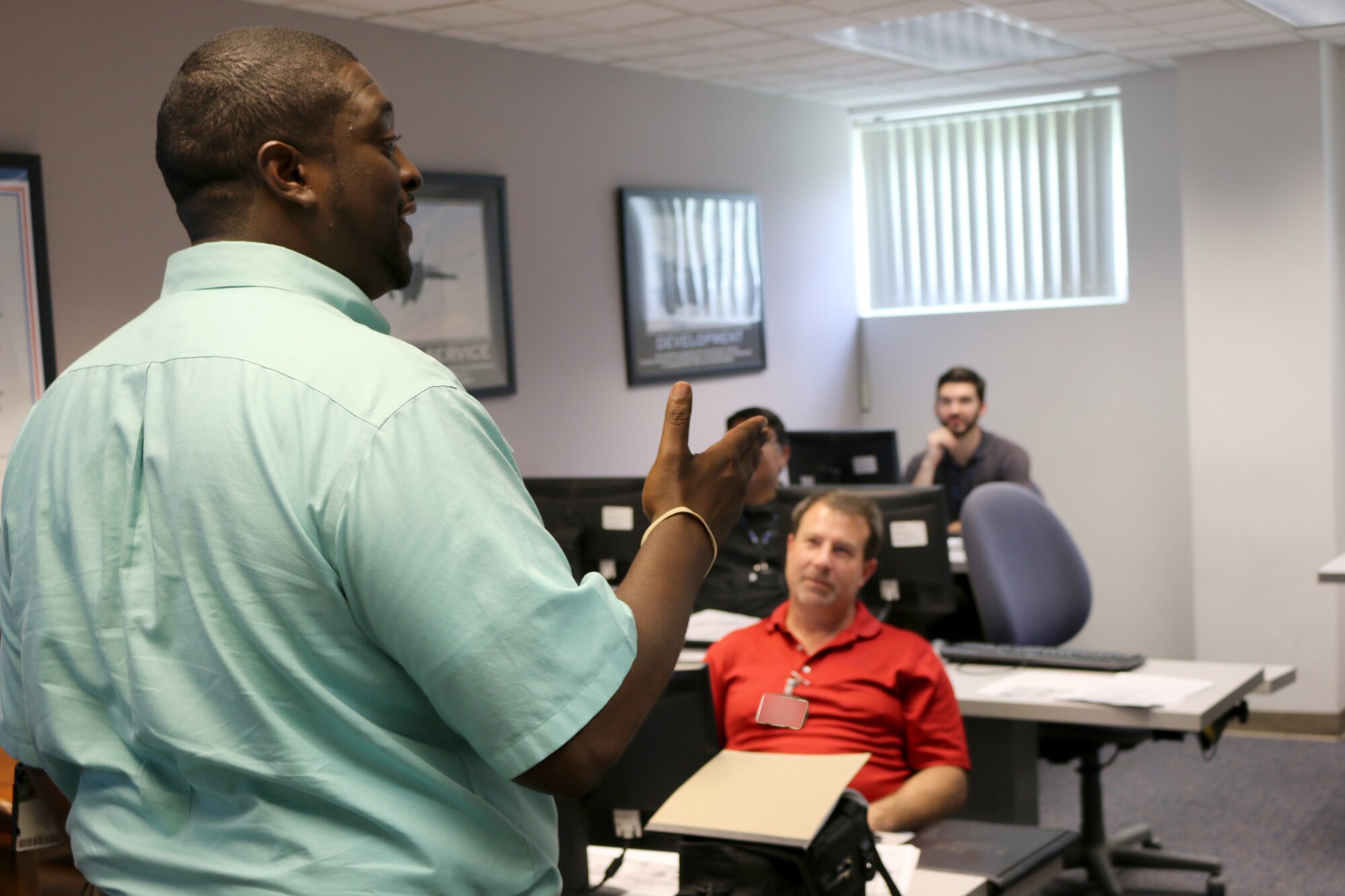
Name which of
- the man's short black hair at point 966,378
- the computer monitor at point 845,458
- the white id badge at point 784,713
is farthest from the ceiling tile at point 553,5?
the white id badge at point 784,713

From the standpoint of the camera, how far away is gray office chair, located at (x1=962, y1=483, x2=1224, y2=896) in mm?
3863

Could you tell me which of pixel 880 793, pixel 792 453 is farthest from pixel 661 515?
pixel 792 453

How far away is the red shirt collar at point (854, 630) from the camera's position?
2.97 m

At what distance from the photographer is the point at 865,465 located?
524cm

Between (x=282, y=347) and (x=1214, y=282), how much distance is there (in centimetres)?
525

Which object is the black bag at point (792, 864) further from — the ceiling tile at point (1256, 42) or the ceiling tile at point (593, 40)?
the ceiling tile at point (1256, 42)

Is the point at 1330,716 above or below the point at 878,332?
below

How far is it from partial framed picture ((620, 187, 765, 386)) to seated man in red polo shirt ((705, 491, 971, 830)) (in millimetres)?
2396

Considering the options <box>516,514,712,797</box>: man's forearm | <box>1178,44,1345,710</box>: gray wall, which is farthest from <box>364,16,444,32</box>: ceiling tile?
<box>516,514,712,797</box>: man's forearm

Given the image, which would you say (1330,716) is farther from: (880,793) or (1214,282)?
(880,793)

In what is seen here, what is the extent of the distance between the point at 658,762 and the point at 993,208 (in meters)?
5.03

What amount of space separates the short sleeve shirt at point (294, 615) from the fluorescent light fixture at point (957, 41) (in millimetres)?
4188

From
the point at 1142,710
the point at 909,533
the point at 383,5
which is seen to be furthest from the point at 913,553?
the point at 383,5

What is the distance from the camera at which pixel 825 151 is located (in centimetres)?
666
